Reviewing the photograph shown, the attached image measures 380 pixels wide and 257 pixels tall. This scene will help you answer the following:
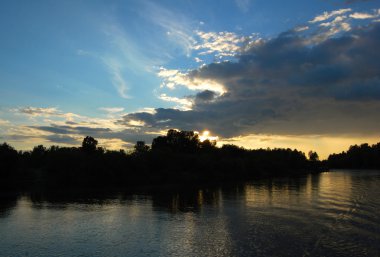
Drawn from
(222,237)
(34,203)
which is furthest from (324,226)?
(34,203)

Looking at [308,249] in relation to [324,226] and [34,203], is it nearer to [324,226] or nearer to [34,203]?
[324,226]

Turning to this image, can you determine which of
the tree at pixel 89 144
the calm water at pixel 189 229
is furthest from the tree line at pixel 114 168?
the calm water at pixel 189 229

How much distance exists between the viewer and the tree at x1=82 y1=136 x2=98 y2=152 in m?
116

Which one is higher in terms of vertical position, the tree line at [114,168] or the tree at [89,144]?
the tree at [89,144]

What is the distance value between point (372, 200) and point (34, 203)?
4787 cm

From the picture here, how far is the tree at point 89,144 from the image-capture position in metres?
116

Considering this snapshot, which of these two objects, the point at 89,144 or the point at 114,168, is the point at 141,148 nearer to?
the point at 89,144

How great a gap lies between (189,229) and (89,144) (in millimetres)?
93809

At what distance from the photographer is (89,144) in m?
120

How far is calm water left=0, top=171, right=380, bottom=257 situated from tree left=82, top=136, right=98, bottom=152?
6673cm

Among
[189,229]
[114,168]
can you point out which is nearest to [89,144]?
[114,168]

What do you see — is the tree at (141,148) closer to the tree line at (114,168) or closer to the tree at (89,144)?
the tree line at (114,168)

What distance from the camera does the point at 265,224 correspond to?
114 ft

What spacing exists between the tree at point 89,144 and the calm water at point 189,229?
219 ft
